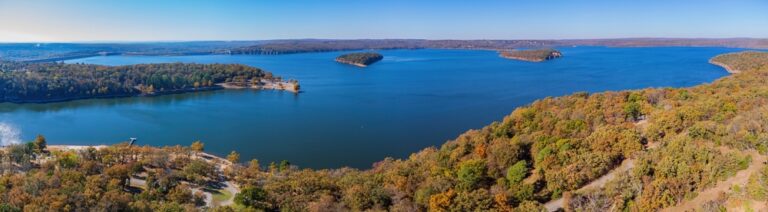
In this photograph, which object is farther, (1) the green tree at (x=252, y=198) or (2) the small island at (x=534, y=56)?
(2) the small island at (x=534, y=56)

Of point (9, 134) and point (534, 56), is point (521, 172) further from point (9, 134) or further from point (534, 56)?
point (534, 56)

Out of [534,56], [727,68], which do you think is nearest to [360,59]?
[534,56]

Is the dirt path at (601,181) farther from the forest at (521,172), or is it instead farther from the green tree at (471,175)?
the green tree at (471,175)

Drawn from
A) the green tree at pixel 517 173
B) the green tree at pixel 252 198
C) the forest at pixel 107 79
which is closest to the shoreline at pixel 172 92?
the forest at pixel 107 79

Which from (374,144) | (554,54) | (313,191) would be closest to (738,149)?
(313,191)

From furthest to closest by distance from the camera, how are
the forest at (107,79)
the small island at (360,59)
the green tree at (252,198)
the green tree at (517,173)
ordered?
1. the small island at (360,59)
2. the forest at (107,79)
3. the green tree at (252,198)
4. the green tree at (517,173)

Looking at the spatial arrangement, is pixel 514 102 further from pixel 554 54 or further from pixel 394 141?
pixel 554 54
